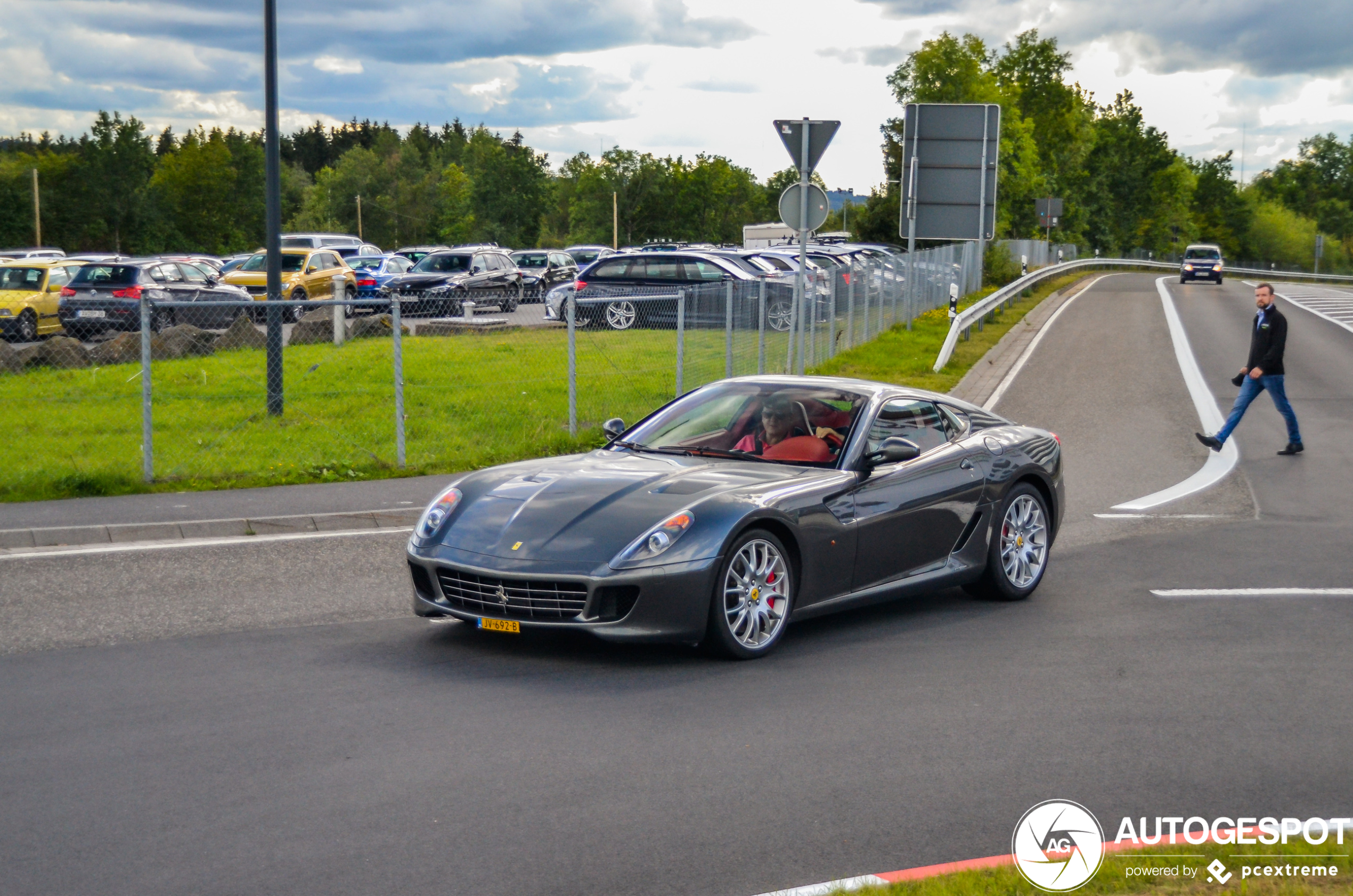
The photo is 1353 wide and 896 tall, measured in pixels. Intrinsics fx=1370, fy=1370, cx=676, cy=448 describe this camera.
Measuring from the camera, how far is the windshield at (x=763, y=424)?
24.3 feet

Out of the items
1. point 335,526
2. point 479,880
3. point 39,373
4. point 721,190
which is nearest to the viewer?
point 479,880

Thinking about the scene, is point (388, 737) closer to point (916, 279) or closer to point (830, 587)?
point (830, 587)

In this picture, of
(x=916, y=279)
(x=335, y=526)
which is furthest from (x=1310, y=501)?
(x=916, y=279)

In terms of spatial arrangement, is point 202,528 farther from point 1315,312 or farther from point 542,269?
point 542,269

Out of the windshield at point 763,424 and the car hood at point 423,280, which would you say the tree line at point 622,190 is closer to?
the car hood at point 423,280

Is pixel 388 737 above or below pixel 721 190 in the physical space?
below

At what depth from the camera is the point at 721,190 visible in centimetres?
11088

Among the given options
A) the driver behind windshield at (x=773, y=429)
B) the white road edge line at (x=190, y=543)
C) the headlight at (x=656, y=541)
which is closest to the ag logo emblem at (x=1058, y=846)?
the headlight at (x=656, y=541)

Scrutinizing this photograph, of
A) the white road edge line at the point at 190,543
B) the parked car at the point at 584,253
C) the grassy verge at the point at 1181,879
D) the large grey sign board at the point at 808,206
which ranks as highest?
the large grey sign board at the point at 808,206

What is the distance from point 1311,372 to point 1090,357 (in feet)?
12.2

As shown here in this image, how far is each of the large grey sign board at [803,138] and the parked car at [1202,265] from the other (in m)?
46.0

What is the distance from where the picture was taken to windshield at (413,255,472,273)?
3622 cm

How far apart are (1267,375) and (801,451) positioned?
940cm

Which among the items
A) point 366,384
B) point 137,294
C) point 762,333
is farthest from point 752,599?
point 137,294
